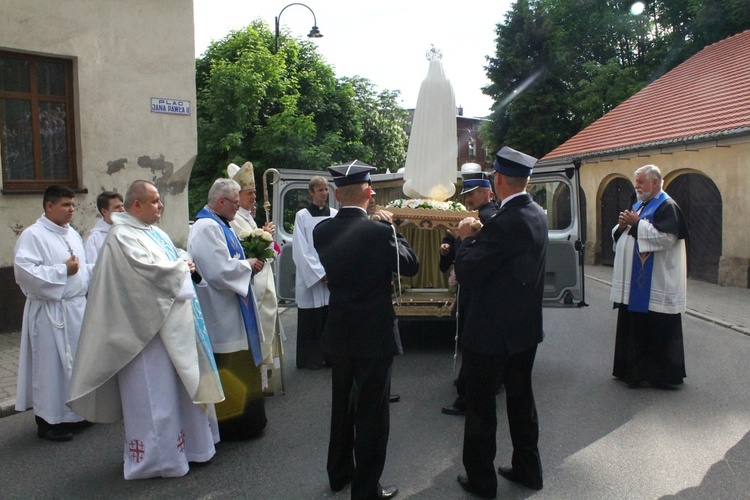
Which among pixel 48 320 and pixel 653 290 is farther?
pixel 653 290

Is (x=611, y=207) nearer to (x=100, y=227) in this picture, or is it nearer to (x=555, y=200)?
(x=555, y=200)

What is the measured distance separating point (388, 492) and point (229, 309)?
6.10 feet

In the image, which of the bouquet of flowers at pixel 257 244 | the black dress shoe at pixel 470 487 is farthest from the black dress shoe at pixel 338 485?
the bouquet of flowers at pixel 257 244

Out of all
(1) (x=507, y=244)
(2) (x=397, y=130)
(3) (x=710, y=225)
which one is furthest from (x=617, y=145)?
(1) (x=507, y=244)

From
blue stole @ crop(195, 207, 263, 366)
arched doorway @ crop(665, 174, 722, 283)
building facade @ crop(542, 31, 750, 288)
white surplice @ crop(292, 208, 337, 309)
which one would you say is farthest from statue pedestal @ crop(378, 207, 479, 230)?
arched doorway @ crop(665, 174, 722, 283)

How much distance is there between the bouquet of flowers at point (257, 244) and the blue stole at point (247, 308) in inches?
4.5

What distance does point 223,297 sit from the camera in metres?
4.84

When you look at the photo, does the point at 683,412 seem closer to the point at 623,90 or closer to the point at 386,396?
the point at 386,396

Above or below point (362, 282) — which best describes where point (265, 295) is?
below

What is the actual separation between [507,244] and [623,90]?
1043 inches

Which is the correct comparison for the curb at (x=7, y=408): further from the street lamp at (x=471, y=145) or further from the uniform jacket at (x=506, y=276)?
the street lamp at (x=471, y=145)

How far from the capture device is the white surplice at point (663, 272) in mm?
5977

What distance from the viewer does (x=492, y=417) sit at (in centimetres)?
382

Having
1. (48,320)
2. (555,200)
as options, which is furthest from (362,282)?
(555,200)
